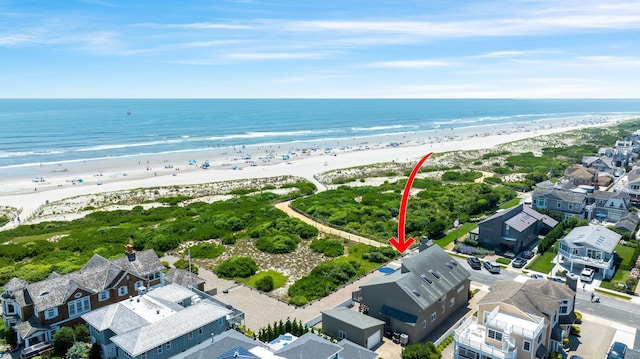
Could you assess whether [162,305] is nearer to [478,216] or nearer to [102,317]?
[102,317]

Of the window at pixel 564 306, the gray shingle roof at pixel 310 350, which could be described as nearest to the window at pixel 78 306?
the gray shingle roof at pixel 310 350

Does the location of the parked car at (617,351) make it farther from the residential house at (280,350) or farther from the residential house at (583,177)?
the residential house at (583,177)

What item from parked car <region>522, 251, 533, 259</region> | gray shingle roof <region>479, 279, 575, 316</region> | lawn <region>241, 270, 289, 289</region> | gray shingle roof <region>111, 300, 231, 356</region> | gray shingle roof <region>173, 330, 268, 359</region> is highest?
gray shingle roof <region>479, 279, 575, 316</region>

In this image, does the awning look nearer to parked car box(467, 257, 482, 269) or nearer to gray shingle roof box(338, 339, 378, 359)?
gray shingle roof box(338, 339, 378, 359)

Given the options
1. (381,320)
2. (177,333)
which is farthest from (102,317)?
(381,320)

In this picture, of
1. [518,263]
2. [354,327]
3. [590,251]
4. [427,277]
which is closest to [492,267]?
[518,263]

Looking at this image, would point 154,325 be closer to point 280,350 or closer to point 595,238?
point 280,350

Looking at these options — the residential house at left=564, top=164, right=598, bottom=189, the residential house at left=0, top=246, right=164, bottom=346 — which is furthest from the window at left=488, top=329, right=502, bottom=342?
the residential house at left=564, top=164, right=598, bottom=189
